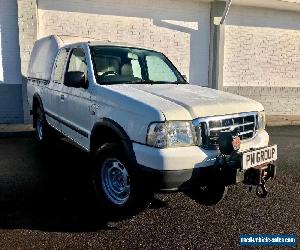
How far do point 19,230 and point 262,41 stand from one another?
11.7 m

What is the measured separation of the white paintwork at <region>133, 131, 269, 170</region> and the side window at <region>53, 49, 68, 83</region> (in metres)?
2.66

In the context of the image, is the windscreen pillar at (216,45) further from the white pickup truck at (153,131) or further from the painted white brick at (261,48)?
the white pickup truck at (153,131)

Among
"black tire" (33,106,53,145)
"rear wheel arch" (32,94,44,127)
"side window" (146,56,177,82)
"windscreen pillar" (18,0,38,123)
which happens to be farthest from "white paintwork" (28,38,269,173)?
"windscreen pillar" (18,0,38,123)

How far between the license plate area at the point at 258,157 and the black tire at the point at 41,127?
4340 mm

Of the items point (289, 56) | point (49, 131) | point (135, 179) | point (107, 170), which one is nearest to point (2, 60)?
point (49, 131)

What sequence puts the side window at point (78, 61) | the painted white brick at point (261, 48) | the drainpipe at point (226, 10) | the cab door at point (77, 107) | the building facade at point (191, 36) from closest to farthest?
1. the cab door at point (77, 107)
2. the side window at point (78, 61)
3. the building facade at point (191, 36)
4. the drainpipe at point (226, 10)
5. the painted white brick at point (261, 48)

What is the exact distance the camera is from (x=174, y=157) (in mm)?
2955

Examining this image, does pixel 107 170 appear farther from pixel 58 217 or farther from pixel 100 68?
pixel 100 68

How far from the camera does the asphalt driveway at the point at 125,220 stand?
121 inches

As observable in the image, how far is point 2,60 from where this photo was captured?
9.07 m

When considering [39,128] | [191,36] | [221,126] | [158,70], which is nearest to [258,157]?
[221,126]

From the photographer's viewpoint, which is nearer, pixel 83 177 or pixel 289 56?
pixel 83 177

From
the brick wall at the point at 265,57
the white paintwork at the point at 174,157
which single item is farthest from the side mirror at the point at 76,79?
the brick wall at the point at 265,57

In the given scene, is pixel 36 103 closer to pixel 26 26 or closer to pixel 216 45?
pixel 26 26
